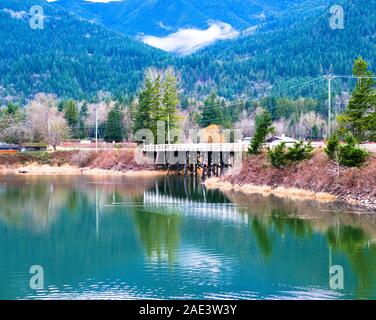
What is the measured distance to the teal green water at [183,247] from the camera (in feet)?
94.3

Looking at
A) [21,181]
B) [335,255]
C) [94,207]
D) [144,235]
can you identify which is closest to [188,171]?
[21,181]

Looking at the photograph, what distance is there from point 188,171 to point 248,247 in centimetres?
5505

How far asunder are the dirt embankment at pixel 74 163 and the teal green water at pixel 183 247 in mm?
33917

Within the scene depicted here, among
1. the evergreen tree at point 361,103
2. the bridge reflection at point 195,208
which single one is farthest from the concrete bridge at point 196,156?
the bridge reflection at point 195,208

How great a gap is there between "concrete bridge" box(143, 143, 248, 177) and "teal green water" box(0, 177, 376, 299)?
14423 mm

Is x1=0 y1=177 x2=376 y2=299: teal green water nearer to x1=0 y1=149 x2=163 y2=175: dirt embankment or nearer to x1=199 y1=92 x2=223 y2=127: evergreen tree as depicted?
x1=0 y1=149 x2=163 y2=175: dirt embankment

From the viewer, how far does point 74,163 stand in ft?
327

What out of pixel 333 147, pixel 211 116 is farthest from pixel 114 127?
pixel 333 147

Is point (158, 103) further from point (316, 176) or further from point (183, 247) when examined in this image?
point (183, 247)

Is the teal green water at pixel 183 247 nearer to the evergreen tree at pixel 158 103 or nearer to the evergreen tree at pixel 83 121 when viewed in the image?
the evergreen tree at pixel 158 103

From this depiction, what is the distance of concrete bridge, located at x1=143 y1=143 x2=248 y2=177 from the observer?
7506 cm

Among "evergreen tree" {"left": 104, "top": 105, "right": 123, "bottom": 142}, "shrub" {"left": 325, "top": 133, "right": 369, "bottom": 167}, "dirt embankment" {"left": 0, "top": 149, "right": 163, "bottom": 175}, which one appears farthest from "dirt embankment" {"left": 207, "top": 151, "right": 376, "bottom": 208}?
"evergreen tree" {"left": 104, "top": 105, "right": 123, "bottom": 142}

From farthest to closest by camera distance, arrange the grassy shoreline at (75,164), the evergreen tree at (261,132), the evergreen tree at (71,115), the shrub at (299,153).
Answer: the evergreen tree at (71,115) → the grassy shoreline at (75,164) → the evergreen tree at (261,132) → the shrub at (299,153)
